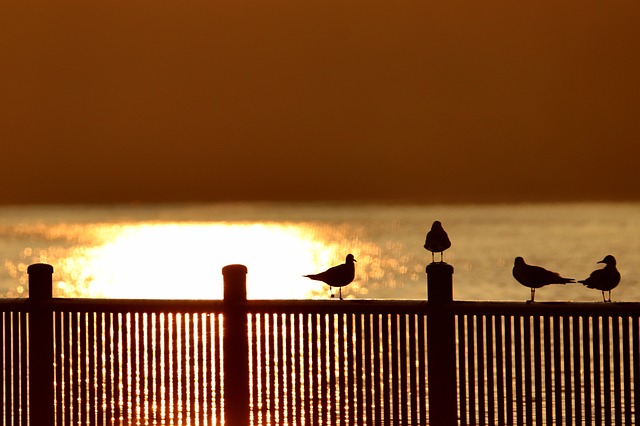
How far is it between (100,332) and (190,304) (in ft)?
3.71

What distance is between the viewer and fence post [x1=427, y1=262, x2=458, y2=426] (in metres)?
11.4

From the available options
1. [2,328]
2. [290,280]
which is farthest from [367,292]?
[2,328]

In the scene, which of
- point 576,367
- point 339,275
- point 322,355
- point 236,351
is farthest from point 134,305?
point 576,367

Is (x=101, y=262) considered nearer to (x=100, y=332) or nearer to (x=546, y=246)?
(x=546, y=246)

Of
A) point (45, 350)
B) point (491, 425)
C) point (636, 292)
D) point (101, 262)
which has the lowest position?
point (491, 425)

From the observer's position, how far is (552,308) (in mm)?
11133

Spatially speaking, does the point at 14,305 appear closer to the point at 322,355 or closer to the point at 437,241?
the point at 322,355

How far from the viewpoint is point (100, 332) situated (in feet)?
41.0

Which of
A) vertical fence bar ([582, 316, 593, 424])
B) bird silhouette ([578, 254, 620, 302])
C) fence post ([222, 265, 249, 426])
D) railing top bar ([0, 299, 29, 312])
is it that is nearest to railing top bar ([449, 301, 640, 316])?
vertical fence bar ([582, 316, 593, 424])

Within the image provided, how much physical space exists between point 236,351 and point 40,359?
2.11 meters

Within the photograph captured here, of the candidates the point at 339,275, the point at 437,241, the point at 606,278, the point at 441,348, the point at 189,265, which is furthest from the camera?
the point at 189,265

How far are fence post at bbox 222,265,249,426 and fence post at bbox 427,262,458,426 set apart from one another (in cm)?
184

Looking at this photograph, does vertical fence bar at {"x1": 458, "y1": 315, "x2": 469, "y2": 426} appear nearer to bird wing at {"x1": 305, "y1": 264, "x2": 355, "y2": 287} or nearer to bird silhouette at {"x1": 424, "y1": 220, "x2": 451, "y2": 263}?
bird wing at {"x1": 305, "y1": 264, "x2": 355, "y2": 287}

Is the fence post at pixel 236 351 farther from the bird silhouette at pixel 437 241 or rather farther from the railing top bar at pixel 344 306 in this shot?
the bird silhouette at pixel 437 241
